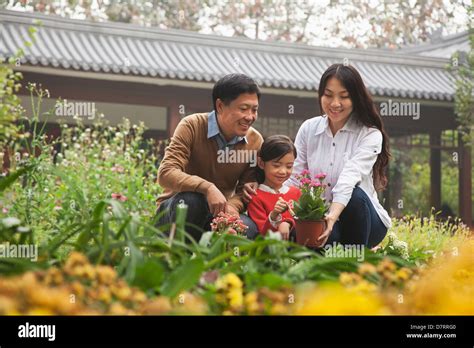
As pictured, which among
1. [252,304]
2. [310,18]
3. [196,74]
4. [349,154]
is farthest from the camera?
[310,18]

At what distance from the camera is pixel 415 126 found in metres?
9.95

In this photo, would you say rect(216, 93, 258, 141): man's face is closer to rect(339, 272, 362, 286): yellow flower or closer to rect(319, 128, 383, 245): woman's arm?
rect(319, 128, 383, 245): woman's arm

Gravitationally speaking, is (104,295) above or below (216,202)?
below

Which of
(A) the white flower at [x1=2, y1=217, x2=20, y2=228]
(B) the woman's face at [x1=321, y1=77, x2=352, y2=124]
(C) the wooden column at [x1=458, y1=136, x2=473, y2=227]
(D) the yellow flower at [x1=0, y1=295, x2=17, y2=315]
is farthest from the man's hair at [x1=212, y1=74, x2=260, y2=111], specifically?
(C) the wooden column at [x1=458, y1=136, x2=473, y2=227]

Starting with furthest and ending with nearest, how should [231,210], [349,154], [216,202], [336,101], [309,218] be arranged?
[349,154]
[336,101]
[231,210]
[216,202]
[309,218]

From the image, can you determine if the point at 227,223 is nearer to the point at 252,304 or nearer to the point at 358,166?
the point at 358,166

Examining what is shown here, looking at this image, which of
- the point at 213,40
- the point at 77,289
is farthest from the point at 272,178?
the point at 213,40

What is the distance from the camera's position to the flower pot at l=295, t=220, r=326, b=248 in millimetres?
2502

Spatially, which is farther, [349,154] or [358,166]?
[349,154]

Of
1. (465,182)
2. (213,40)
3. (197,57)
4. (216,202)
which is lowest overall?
(216,202)

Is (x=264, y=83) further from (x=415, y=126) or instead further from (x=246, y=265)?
(x=246, y=265)

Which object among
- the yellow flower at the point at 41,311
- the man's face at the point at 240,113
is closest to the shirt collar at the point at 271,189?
the man's face at the point at 240,113

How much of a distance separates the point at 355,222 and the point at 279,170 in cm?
36

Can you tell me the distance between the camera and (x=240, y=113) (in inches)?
115
